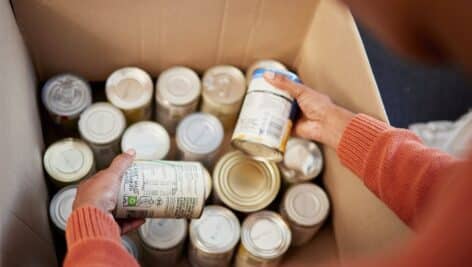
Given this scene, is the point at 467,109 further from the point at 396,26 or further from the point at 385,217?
the point at 396,26

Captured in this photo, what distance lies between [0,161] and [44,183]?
253 millimetres

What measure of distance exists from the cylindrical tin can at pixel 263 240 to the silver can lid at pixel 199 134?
0.46 feet

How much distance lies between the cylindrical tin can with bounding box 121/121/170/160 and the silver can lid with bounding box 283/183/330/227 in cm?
23

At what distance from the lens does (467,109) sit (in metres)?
1.48

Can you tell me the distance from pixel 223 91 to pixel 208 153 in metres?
0.13

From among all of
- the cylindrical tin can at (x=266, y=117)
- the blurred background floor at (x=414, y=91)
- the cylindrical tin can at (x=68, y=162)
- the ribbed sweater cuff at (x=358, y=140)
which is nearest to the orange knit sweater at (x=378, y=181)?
the ribbed sweater cuff at (x=358, y=140)

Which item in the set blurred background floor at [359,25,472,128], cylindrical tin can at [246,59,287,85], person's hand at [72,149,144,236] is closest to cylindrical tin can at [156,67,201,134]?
cylindrical tin can at [246,59,287,85]

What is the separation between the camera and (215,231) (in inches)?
39.9

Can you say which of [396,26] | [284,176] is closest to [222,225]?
[284,176]

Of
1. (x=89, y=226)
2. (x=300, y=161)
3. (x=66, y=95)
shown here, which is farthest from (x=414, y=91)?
(x=89, y=226)

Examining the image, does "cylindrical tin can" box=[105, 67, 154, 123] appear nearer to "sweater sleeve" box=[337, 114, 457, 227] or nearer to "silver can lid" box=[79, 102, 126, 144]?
"silver can lid" box=[79, 102, 126, 144]

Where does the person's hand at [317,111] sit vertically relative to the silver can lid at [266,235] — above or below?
above

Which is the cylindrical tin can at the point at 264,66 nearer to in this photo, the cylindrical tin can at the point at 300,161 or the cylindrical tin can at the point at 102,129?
the cylindrical tin can at the point at 300,161

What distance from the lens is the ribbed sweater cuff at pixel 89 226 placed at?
746 mm
